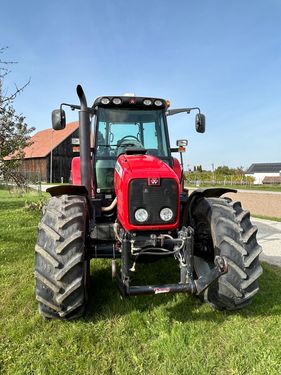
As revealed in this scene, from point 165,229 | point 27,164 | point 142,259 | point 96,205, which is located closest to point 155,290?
point 165,229

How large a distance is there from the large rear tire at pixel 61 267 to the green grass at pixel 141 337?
259 millimetres

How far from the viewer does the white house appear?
76.2 metres

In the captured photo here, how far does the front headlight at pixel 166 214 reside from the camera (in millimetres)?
3603

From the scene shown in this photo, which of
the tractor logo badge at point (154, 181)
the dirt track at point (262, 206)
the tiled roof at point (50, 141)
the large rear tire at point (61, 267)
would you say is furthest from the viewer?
the tiled roof at point (50, 141)

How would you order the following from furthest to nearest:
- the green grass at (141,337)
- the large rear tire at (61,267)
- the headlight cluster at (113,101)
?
the headlight cluster at (113,101) → the large rear tire at (61,267) → the green grass at (141,337)

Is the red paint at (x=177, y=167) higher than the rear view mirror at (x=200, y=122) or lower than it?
lower

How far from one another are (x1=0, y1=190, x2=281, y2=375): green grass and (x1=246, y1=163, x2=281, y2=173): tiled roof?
7762 centimetres

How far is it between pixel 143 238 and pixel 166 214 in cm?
34

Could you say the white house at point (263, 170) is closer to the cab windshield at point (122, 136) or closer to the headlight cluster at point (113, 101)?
the cab windshield at point (122, 136)

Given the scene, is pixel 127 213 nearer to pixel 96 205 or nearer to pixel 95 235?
pixel 95 235

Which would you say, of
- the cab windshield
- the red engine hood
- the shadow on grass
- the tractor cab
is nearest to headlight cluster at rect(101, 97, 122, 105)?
the tractor cab

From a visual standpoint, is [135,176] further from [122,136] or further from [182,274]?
[122,136]

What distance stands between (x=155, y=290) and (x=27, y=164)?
155ft

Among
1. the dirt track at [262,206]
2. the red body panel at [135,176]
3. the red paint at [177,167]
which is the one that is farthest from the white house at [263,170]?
the red body panel at [135,176]
